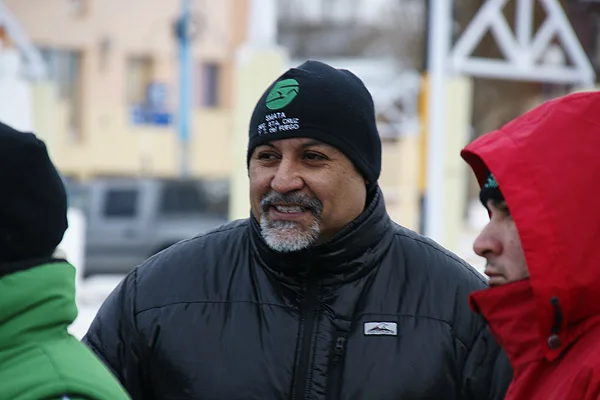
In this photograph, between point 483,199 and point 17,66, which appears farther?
point 17,66

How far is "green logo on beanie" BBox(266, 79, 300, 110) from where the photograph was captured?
9.01ft

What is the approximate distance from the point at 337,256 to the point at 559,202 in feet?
2.55

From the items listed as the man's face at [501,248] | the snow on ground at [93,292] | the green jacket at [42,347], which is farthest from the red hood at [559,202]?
the snow on ground at [93,292]

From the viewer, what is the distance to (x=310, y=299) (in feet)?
8.81

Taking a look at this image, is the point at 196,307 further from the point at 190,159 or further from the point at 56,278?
the point at 190,159

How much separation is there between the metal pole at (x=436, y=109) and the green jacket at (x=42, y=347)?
7.87 metres

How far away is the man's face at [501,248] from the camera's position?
2215 mm

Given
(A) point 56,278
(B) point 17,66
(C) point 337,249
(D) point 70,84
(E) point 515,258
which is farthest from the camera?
(D) point 70,84

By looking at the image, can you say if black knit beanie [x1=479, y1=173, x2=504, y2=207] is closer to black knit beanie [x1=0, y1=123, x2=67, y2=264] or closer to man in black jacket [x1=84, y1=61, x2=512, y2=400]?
man in black jacket [x1=84, y1=61, x2=512, y2=400]

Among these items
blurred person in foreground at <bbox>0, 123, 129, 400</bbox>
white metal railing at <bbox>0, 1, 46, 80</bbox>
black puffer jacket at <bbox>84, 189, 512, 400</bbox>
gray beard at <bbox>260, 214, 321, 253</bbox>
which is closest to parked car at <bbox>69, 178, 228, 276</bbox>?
white metal railing at <bbox>0, 1, 46, 80</bbox>

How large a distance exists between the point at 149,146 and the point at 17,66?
16.0 meters

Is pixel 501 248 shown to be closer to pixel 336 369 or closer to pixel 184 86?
pixel 336 369

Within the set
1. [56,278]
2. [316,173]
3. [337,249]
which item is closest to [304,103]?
[316,173]

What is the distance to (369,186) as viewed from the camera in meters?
2.86
